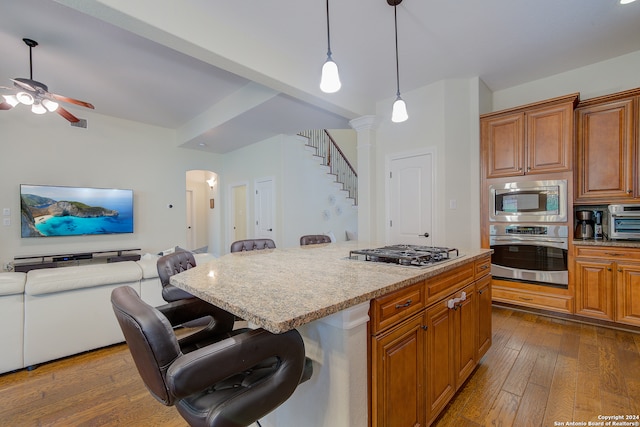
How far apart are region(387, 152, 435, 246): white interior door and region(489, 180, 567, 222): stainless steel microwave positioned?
764 millimetres

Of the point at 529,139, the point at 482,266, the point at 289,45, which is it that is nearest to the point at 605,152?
the point at 529,139

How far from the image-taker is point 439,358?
5.16 feet

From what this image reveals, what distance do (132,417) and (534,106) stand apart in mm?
4715

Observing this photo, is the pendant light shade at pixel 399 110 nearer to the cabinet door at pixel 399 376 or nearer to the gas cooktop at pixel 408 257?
the gas cooktop at pixel 408 257

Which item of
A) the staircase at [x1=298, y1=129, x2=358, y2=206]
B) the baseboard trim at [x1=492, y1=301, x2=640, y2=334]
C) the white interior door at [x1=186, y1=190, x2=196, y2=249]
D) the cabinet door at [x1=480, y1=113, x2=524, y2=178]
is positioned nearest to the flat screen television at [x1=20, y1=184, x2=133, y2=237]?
the white interior door at [x1=186, y1=190, x2=196, y2=249]

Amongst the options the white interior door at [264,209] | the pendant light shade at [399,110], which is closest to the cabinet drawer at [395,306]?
the pendant light shade at [399,110]

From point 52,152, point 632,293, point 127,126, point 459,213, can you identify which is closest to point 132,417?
point 459,213

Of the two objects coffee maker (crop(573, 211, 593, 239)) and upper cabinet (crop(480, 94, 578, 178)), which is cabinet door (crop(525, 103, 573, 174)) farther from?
coffee maker (crop(573, 211, 593, 239))

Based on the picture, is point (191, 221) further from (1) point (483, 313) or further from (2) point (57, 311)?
(1) point (483, 313)

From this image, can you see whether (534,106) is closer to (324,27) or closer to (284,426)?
(324,27)

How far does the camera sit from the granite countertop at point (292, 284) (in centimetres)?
94

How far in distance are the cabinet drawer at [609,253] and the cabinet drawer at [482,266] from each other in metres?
1.59

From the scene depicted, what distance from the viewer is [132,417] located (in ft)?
5.81

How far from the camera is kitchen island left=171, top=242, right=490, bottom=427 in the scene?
3.20 ft
